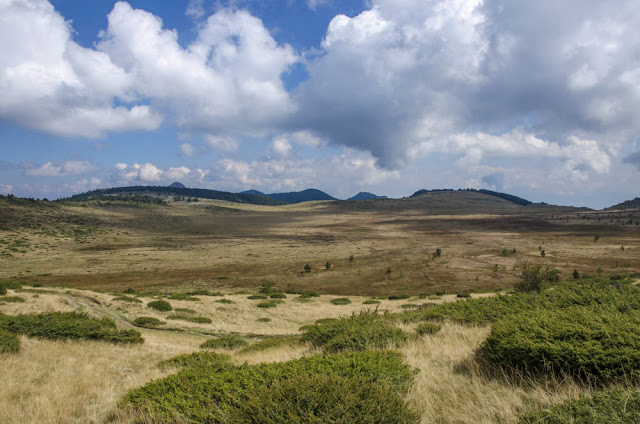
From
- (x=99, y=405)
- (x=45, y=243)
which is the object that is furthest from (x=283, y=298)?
(x=45, y=243)

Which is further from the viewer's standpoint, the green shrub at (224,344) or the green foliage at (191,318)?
the green foliage at (191,318)

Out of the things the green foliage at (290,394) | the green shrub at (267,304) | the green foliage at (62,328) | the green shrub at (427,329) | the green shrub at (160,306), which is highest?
the green foliage at (290,394)

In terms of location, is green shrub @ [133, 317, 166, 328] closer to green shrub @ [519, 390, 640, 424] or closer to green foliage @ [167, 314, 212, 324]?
green foliage @ [167, 314, 212, 324]

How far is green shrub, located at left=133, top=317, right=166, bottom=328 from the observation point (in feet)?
63.4

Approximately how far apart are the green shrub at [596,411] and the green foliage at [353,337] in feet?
16.0

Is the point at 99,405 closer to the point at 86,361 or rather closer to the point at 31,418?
the point at 31,418

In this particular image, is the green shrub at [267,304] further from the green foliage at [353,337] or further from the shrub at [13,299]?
the green foliage at [353,337]

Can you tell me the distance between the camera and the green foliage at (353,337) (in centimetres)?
881

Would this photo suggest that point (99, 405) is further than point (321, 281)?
No

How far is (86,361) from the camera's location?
9844 millimetres

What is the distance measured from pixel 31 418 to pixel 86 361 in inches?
204

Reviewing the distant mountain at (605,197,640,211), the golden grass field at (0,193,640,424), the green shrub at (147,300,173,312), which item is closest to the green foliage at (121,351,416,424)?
the golden grass field at (0,193,640,424)

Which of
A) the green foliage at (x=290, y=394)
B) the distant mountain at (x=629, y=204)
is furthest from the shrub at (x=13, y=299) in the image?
the distant mountain at (x=629, y=204)

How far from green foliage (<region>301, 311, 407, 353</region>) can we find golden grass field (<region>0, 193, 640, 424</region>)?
2.21 ft
